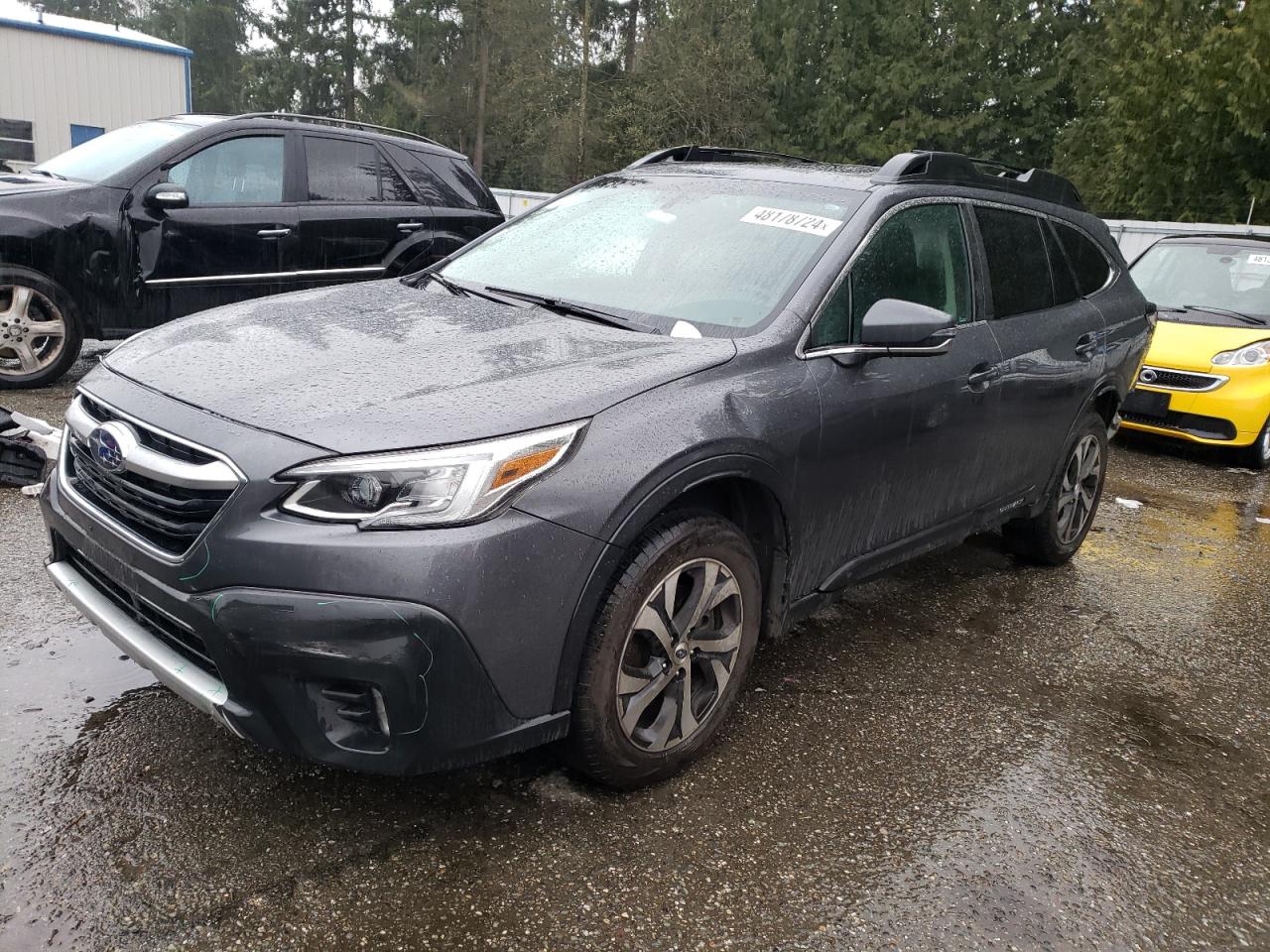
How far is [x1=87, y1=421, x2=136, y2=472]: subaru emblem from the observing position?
246cm

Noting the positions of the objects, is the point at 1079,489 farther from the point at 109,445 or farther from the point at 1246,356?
the point at 109,445

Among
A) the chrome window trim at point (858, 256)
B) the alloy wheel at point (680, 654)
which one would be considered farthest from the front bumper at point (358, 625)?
the chrome window trim at point (858, 256)

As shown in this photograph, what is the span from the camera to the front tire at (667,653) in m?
2.54

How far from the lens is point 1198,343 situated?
7.84 metres

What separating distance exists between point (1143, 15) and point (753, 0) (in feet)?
53.4

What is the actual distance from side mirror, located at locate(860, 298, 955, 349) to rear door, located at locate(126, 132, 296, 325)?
511 cm

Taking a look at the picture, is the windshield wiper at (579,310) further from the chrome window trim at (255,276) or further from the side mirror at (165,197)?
the chrome window trim at (255,276)

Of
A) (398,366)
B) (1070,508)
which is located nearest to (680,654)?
(398,366)

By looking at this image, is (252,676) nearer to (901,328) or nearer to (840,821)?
(840,821)

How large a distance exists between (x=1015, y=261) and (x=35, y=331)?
18.7 ft

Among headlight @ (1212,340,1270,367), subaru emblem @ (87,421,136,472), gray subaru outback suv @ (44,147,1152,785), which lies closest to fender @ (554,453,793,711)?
gray subaru outback suv @ (44,147,1152,785)

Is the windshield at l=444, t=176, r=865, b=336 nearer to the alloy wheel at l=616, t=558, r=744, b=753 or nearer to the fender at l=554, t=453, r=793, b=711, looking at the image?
the fender at l=554, t=453, r=793, b=711

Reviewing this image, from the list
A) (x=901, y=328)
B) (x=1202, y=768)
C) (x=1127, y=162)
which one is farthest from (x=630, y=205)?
(x=1127, y=162)

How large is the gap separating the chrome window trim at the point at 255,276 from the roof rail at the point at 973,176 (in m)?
4.64
